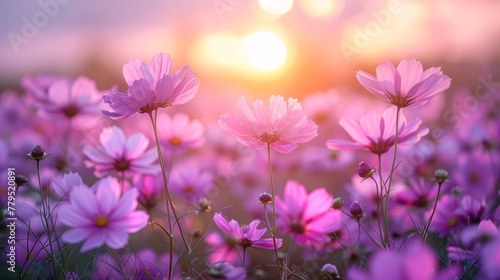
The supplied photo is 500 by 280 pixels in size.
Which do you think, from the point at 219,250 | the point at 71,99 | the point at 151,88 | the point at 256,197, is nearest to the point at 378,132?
the point at 256,197

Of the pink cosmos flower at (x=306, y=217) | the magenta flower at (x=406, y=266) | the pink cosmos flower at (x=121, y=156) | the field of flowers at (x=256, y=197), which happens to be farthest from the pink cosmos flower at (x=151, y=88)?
the magenta flower at (x=406, y=266)

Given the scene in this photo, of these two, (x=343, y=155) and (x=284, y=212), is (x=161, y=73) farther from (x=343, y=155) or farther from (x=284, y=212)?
(x=343, y=155)

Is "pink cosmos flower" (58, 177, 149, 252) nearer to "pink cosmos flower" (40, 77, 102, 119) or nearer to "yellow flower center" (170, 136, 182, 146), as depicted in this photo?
"yellow flower center" (170, 136, 182, 146)

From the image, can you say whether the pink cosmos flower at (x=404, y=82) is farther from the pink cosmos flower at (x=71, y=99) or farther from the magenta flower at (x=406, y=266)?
the pink cosmos flower at (x=71, y=99)

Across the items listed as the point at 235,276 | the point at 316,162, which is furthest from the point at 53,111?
the point at 235,276

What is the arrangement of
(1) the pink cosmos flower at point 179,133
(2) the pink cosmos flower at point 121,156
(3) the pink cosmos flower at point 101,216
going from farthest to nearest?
(1) the pink cosmos flower at point 179,133 → (2) the pink cosmos flower at point 121,156 → (3) the pink cosmos flower at point 101,216

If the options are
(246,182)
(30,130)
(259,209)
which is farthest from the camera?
(30,130)
